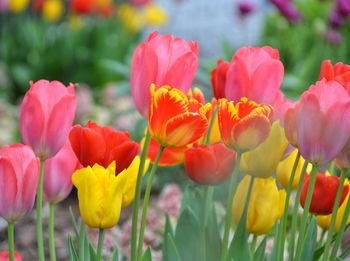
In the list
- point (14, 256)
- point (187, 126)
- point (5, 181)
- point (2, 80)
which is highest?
point (187, 126)

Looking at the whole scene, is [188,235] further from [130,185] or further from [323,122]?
[323,122]

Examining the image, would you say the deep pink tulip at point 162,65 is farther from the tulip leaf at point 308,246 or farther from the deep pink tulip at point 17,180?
the tulip leaf at point 308,246

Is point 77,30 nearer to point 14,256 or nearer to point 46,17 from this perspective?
point 46,17

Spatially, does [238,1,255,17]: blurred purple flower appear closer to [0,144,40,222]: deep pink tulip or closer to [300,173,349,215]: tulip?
[300,173,349,215]: tulip

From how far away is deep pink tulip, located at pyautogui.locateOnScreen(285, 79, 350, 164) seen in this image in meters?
1.09

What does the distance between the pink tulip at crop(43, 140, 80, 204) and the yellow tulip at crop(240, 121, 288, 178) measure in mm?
260

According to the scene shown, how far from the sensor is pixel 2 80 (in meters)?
Answer: 5.43

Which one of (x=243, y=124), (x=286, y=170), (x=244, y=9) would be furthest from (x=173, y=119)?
(x=244, y=9)

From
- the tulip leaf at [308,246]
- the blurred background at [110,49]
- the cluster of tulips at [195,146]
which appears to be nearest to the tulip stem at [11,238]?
the cluster of tulips at [195,146]

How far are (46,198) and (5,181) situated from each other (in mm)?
161

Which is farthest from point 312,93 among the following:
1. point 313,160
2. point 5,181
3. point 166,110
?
point 5,181

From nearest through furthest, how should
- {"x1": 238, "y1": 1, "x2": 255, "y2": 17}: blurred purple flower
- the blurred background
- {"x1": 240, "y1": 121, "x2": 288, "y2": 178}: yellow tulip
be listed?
1. {"x1": 240, "y1": 121, "x2": 288, "y2": 178}: yellow tulip
2. the blurred background
3. {"x1": 238, "y1": 1, "x2": 255, "y2": 17}: blurred purple flower

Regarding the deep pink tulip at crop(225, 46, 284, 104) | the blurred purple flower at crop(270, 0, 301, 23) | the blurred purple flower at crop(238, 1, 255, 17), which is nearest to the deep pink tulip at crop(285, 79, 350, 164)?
the deep pink tulip at crop(225, 46, 284, 104)

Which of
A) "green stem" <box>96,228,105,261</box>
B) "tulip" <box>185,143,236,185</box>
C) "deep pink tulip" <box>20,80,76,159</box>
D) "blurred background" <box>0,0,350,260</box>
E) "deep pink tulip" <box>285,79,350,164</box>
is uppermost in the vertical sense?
"deep pink tulip" <box>285,79,350,164</box>
